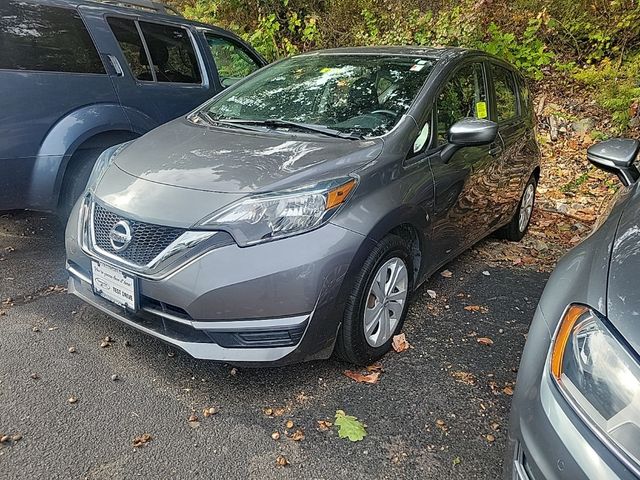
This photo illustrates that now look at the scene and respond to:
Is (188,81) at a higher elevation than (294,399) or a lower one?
higher

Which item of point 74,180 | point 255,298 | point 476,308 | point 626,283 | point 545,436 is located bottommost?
point 476,308

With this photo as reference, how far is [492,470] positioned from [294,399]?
0.90 metres

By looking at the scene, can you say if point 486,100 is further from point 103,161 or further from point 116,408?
point 116,408

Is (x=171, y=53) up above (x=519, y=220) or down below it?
above

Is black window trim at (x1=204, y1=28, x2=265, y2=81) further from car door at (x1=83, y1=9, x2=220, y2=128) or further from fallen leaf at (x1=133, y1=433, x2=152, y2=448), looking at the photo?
fallen leaf at (x1=133, y1=433, x2=152, y2=448)

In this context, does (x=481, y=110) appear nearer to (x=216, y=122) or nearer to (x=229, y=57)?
(x=216, y=122)

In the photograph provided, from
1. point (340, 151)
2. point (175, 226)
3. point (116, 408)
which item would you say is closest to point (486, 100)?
point (340, 151)

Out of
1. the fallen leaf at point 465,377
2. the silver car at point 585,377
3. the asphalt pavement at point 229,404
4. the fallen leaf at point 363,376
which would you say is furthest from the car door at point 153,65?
the silver car at point 585,377


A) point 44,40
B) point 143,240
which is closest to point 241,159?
point 143,240

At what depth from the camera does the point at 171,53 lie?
4.71 metres

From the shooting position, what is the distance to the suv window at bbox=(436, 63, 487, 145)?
125 inches

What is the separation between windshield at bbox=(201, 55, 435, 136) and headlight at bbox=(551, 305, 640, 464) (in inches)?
64.4

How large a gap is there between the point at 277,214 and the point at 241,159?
0.47 metres

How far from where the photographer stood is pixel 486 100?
148 inches
